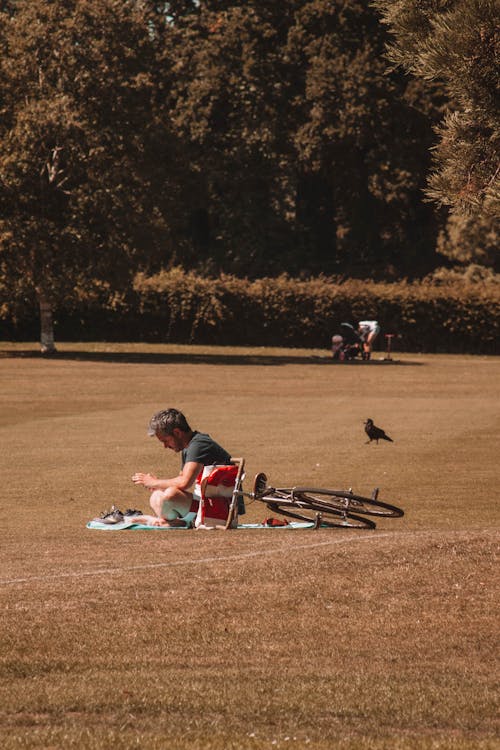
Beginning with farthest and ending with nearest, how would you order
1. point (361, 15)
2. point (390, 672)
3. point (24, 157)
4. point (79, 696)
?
point (361, 15) < point (24, 157) < point (390, 672) < point (79, 696)

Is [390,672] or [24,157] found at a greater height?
[24,157]

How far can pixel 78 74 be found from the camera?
58750mm

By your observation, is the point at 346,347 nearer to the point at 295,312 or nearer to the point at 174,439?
the point at 295,312

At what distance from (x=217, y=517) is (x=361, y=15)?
63678 mm

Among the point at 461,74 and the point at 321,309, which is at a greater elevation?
the point at 461,74

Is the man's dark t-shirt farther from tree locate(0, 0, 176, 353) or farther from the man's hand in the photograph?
tree locate(0, 0, 176, 353)

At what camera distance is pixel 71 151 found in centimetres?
5816

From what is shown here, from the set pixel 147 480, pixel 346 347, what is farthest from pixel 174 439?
pixel 346 347

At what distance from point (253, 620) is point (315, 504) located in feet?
15.0

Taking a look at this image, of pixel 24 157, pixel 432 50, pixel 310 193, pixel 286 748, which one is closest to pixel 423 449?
pixel 432 50

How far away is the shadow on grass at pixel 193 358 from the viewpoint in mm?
55438

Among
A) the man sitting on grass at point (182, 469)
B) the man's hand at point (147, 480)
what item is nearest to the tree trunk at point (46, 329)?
the man's hand at point (147, 480)

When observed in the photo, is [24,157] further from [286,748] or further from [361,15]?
[286,748]

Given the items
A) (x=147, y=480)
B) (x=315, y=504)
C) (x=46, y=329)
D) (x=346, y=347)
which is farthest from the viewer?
(x=46, y=329)
